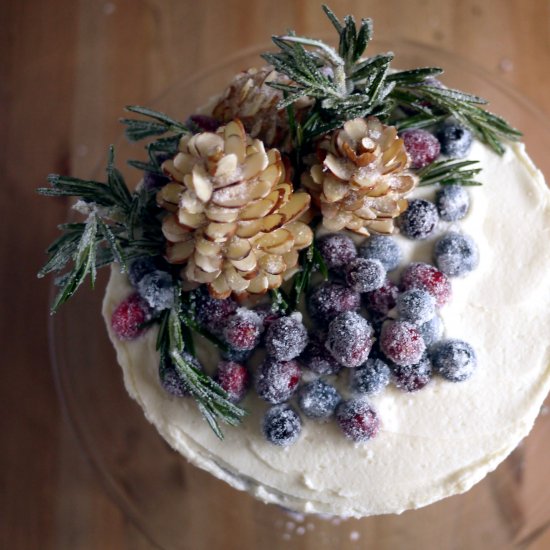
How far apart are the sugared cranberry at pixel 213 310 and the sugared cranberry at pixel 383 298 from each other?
0.22 m

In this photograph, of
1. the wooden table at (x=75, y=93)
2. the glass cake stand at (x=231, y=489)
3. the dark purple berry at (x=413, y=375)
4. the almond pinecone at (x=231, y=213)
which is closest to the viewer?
the almond pinecone at (x=231, y=213)

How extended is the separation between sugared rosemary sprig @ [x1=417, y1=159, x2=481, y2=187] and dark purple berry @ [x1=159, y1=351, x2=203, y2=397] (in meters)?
0.48

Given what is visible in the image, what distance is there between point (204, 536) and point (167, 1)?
1.27m

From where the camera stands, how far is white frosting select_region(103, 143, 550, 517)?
115cm

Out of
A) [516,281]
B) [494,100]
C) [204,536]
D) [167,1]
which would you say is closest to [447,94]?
[516,281]

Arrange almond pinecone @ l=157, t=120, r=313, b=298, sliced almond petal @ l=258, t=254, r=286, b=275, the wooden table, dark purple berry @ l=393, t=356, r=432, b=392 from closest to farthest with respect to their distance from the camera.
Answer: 1. almond pinecone @ l=157, t=120, r=313, b=298
2. sliced almond petal @ l=258, t=254, r=286, b=275
3. dark purple berry @ l=393, t=356, r=432, b=392
4. the wooden table

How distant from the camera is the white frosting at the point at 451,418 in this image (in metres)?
1.15

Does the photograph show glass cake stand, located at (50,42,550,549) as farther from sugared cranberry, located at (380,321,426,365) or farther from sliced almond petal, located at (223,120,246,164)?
sliced almond petal, located at (223,120,246,164)

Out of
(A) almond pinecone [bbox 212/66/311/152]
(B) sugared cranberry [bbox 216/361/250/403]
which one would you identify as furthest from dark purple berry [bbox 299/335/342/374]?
(A) almond pinecone [bbox 212/66/311/152]

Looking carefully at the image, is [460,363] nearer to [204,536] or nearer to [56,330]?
[204,536]

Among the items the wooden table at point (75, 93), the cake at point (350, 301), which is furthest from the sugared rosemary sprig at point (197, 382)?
the wooden table at point (75, 93)

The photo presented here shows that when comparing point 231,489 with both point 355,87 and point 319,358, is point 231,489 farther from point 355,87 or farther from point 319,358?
point 355,87

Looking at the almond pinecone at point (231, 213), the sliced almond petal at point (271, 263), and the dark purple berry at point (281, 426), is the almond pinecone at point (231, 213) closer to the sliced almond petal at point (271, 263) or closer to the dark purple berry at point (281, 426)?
the sliced almond petal at point (271, 263)

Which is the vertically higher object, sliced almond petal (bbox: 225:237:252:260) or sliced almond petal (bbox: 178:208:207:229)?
sliced almond petal (bbox: 178:208:207:229)
